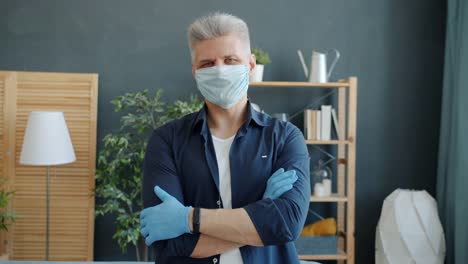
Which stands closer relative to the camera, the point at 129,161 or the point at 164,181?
the point at 164,181

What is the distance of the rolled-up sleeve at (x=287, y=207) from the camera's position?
1181 mm

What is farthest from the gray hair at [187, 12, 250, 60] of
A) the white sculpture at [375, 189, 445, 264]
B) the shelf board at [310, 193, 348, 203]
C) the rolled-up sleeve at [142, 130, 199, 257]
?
the white sculpture at [375, 189, 445, 264]

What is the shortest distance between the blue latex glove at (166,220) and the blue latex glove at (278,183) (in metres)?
0.22

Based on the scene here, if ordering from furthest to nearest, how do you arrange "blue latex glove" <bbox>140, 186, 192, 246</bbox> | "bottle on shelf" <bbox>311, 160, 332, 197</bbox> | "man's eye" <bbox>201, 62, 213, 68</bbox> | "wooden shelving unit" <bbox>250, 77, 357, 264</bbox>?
"bottle on shelf" <bbox>311, 160, 332, 197</bbox>
"wooden shelving unit" <bbox>250, 77, 357, 264</bbox>
"man's eye" <bbox>201, 62, 213, 68</bbox>
"blue latex glove" <bbox>140, 186, 192, 246</bbox>

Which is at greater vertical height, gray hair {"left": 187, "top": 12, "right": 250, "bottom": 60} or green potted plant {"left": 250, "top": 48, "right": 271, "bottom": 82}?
green potted plant {"left": 250, "top": 48, "right": 271, "bottom": 82}

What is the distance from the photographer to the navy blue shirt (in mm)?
1194

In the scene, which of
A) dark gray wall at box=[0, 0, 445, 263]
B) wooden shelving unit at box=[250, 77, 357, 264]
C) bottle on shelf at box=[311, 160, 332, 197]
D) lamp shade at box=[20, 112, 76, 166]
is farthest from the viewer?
dark gray wall at box=[0, 0, 445, 263]

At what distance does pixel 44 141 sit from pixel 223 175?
1.98m

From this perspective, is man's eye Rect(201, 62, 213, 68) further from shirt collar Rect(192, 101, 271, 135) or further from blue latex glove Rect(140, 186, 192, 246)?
blue latex glove Rect(140, 186, 192, 246)

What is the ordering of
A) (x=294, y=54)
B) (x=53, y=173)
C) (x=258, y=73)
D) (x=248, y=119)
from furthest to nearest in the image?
(x=294, y=54)
(x=53, y=173)
(x=258, y=73)
(x=248, y=119)

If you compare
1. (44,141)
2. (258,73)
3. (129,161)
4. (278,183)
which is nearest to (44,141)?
(44,141)

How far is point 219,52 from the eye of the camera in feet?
4.11

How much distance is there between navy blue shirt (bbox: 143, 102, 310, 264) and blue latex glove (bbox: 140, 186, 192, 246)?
0.03 metres

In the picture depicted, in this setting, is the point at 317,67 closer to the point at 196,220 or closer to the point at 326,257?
the point at 326,257
